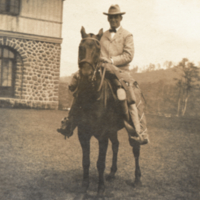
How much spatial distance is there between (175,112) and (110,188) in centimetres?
181

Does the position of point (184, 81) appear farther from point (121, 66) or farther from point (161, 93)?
point (121, 66)

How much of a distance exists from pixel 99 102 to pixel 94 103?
0.07 m

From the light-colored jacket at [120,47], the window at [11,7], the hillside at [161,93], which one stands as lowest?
the hillside at [161,93]

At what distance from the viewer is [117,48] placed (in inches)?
132

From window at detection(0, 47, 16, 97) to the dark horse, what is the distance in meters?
1.99

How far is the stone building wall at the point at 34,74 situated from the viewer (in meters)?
4.26

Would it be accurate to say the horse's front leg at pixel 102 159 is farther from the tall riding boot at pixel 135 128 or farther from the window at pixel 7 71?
the window at pixel 7 71

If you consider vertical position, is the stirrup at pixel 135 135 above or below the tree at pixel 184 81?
below

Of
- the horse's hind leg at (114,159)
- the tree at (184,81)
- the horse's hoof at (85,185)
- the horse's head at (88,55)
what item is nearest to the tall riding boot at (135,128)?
the horse's hind leg at (114,159)

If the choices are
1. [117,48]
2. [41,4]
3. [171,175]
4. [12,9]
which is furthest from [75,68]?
[171,175]

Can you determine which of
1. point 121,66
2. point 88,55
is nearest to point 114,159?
point 121,66

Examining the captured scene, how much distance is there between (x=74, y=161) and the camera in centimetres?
378

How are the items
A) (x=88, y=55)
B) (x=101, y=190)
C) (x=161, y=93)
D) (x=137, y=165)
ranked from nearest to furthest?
(x=88, y=55)
(x=101, y=190)
(x=137, y=165)
(x=161, y=93)

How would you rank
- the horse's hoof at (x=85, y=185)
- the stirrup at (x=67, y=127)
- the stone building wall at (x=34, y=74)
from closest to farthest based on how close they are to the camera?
1. the stirrup at (x=67, y=127)
2. the horse's hoof at (x=85, y=185)
3. the stone building wall at (x=34, y=74)
